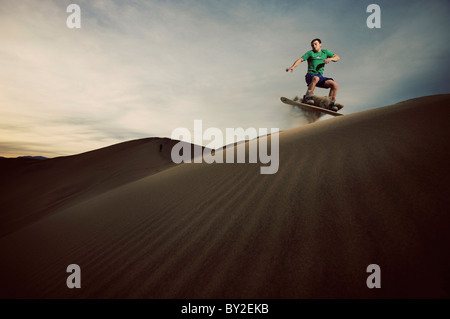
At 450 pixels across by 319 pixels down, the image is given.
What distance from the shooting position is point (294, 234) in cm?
185

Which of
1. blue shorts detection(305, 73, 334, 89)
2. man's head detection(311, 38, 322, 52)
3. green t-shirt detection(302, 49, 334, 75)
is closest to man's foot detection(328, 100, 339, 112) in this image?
blue shorts detection(305, 73, 334, 89)

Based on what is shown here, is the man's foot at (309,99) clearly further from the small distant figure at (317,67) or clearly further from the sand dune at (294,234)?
the sand dune at (294,234)

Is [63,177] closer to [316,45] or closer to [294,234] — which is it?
[316,45]

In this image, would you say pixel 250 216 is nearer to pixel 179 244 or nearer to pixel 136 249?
pixel 179 244

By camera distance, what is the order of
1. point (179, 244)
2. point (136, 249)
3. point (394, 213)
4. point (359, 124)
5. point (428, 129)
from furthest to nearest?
point (359, 124)
point (428, 129)
point (136, 249)
point (179, 244)
point (394, 213)

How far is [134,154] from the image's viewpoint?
18250mm

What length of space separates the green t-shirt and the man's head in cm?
12

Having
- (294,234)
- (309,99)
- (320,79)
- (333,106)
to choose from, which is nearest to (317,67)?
(320,79)

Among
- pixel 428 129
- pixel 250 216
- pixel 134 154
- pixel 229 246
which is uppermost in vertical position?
pixel 134 154

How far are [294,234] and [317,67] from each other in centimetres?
678

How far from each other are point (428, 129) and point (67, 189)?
46.6 feet

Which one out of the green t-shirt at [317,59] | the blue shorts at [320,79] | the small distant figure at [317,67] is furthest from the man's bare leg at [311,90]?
the green t-shirt at [317,59]

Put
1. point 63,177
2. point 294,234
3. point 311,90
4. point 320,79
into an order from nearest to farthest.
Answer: point 294,234 → point 320,79 → point 311,90 → point 63,177
